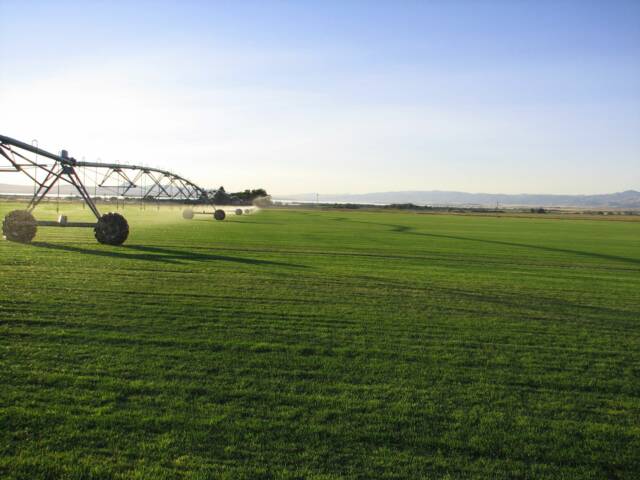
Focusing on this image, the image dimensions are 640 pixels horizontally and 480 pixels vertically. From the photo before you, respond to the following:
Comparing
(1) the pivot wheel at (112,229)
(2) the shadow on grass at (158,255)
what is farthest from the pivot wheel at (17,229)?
(1) the pivot wheel at (112,229)

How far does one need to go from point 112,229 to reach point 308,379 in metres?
20.4

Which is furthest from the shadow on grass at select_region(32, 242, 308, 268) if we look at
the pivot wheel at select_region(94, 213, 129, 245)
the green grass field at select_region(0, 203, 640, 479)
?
the green grass field at select_region(0, 203, 640, 479)

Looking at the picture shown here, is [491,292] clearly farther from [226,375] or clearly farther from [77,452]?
[77,452]

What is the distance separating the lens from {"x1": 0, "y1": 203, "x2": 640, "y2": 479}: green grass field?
17.6 ft

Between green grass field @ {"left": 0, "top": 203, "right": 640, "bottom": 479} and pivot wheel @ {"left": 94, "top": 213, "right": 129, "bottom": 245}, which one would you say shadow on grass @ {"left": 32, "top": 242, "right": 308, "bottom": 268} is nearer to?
pivot wheel @ {"left": 94, "top": 213, "right": 129, "bottom": 245}

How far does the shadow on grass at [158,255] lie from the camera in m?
20.5

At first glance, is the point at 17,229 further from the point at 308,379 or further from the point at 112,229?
the point at 308,379

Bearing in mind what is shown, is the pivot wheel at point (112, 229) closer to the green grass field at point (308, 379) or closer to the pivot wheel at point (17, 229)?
the pivot wheel at point (17, 229)

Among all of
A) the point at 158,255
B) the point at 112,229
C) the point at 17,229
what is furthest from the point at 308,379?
the point at 17,229

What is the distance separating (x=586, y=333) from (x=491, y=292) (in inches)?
188

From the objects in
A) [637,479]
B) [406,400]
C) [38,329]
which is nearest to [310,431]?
[406,400]

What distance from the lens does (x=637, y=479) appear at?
5242 mm

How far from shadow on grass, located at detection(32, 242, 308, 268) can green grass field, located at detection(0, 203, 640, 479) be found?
4.35 m

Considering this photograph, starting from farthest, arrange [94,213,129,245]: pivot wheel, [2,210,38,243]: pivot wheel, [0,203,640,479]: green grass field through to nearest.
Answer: [94,213,129,245]: pivot wheel < [2,210,38,243]: pivot wheel < [0,203,640,479]: green grass field
